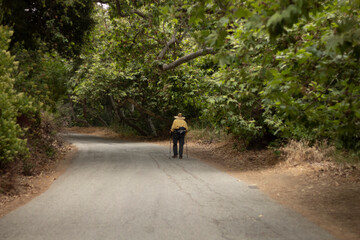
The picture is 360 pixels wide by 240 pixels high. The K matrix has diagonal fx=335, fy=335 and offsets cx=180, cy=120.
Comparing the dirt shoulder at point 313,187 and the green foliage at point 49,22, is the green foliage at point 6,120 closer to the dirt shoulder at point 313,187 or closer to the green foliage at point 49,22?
the green foliage at point 49,22

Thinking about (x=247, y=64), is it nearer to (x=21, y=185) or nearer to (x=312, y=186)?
(x=312, y=186)

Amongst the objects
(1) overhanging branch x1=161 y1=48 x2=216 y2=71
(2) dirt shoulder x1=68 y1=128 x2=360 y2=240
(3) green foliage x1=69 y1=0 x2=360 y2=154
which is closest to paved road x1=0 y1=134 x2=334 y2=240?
(2) dirt shoulder x1=68 y1=128 x2=360 y2=240

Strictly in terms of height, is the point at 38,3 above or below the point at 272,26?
above

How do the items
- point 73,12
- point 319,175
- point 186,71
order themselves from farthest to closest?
point 186,71 → point 73,12 → point 319,175

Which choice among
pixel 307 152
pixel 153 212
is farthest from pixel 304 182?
pixel 153 212

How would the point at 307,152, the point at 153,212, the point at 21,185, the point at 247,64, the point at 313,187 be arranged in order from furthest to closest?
the point at 307,152 < the point at 247,64 < the point at 21,185 < the point at 313,187 < the point at 153,212

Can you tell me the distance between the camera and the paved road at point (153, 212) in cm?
504

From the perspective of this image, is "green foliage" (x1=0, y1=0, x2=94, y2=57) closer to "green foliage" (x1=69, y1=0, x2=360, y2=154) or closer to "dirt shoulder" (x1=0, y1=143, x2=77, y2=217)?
"green foliage" (x1=69, y1=0, x2=360, y2=154)

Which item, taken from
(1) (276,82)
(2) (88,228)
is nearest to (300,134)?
(1) (276,82)

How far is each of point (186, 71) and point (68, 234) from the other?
15040 mm

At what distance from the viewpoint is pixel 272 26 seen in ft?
10.4

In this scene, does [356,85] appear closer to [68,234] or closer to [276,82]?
[276,82]

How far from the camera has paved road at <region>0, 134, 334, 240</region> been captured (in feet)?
16.5

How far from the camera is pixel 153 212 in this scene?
6.13 meters
